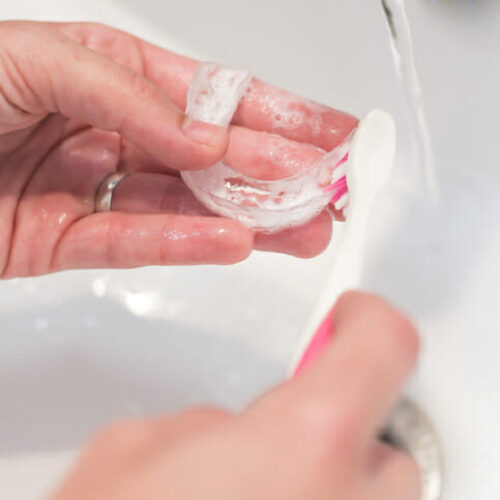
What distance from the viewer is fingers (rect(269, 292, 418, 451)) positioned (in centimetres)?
29

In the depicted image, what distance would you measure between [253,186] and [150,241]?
0.11m

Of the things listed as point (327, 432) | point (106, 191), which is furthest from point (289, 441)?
point (106, 191)

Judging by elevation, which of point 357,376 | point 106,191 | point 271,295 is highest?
point 357,376

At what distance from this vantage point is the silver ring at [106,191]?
0.63 metres

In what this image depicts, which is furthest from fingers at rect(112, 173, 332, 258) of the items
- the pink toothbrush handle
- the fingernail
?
the pink toothbrush handle

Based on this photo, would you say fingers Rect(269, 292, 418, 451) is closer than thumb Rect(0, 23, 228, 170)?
Yes

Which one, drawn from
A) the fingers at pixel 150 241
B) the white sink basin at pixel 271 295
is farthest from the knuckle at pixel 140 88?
the white sink basin at pixel 271 295

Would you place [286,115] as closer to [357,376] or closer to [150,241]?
[150,241]

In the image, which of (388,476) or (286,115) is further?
(286,115)

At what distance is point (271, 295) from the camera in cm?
78

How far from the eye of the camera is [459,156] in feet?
2.40

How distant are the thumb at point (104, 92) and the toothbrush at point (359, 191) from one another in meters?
0.11

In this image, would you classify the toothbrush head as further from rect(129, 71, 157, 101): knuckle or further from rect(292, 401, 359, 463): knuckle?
rect(292, 401, 359, 463): knuckle

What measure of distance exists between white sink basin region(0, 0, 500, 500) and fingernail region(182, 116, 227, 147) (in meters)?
0.24
